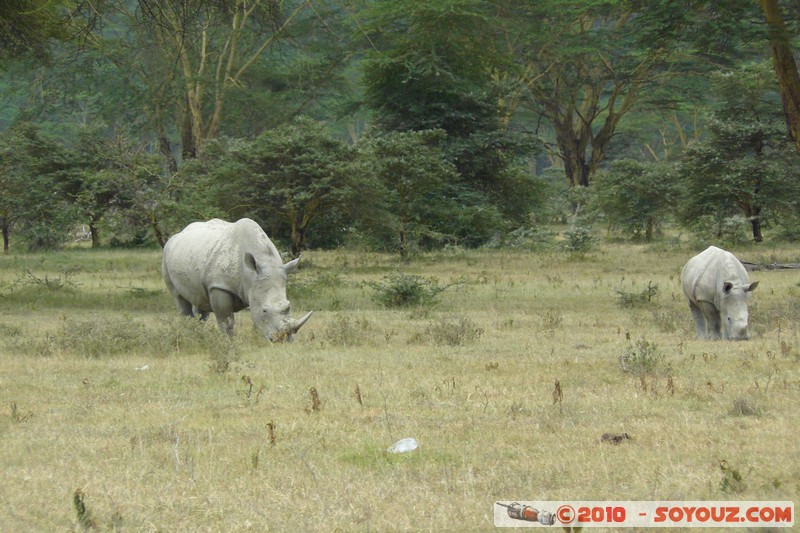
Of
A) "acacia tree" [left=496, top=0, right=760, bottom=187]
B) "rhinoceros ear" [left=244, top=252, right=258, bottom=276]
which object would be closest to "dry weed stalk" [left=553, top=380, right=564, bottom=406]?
"rhinoceros ear" [left=244, top=252, right=258, bottom=276]

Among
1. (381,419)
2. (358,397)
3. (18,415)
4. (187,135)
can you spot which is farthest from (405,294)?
(187,135)

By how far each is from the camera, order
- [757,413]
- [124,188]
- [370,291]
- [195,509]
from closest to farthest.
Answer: [195,509] → [757,413] → [370,291] → [124,188]

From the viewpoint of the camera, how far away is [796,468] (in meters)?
5.20

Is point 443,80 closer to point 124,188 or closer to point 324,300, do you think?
point 124,188

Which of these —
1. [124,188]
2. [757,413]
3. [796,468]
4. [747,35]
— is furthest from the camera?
[124,188]

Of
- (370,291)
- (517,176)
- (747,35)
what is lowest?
(370,291)

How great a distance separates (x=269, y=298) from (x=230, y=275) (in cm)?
84

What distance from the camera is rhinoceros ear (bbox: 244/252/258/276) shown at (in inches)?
438

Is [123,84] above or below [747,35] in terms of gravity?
above

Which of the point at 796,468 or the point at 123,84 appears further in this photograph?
the point at 123,84

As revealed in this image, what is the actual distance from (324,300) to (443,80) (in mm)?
11870

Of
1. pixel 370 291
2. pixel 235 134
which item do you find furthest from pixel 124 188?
pixel 235 134

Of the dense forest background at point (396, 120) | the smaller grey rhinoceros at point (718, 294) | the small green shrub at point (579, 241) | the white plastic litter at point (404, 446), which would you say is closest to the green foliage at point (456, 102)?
the dense forest background at point (396, 120)

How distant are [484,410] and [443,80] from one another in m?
19.7
